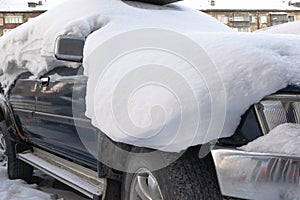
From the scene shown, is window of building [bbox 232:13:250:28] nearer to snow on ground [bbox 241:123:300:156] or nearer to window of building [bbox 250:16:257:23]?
window of building [bbox 250:16:257:23]

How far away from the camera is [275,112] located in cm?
189

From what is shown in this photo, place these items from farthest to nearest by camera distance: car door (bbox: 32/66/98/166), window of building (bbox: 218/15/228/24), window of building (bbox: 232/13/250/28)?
1. window of building (bbox: 218/15/228/24)
2. window of building (bbox: 232/13/250/28)
3. car door (bbox: 32/66/98/166)

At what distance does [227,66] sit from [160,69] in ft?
1.13

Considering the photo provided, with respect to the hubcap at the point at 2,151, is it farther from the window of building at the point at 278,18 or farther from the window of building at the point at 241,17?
the window of building at the point at 241,17

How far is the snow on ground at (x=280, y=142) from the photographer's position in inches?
68.6

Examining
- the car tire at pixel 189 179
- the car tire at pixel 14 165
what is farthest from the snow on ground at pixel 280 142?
the car tire at pixel 14 165

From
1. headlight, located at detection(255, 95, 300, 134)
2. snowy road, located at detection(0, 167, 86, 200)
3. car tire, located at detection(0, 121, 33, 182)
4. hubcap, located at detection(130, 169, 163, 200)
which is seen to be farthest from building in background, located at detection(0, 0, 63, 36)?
headlight, located at detection(255, 95, 300, 134)

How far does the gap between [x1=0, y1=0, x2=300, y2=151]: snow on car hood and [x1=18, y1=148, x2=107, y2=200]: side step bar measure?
354 millimetres

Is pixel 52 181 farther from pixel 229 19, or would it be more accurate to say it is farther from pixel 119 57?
pixel 229 19

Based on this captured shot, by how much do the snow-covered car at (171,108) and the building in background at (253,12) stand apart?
44.0 m

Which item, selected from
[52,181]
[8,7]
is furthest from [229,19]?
[52,181]

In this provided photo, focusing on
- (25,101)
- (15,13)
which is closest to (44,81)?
(25,101)

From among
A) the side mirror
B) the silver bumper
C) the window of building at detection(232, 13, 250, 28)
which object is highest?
the side mirror

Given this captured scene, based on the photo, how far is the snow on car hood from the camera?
1898mm
